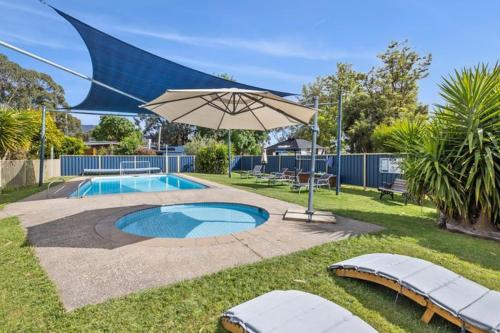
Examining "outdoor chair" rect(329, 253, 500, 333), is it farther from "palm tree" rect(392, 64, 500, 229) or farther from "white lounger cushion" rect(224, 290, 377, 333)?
"palm tree" rect(392, 64, 500, 229)

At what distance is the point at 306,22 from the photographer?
11.6m

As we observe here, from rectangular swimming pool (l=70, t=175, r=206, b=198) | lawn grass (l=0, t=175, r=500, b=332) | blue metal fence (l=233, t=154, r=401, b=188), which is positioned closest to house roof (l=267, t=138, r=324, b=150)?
blue metal fence (l=233, t=154, r=401, b=188)

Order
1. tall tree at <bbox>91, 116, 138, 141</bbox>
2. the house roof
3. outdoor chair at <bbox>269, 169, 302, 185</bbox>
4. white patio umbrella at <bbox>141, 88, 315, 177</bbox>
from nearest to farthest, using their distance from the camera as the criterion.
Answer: white patio umbrella at <bbox>141, 88, 315, 177</bbox> < the house roof < outdoor chair at <bbox>269, 169, 302, 185</bbox> < tall tree at <bbox>91, 116, 138, 141</bbox>

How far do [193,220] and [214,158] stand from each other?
12.6 meters

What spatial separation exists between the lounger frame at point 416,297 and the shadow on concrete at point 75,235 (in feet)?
10.5

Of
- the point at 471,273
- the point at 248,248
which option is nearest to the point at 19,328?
the point at 248,248

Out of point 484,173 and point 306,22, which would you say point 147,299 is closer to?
point 484,173

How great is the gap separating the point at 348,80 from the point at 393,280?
2659cm

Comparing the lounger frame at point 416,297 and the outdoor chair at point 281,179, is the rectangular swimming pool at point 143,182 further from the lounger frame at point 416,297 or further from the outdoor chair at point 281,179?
the lounger frame at point 416,297

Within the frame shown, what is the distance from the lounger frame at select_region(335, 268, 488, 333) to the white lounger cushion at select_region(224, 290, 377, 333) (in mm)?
744

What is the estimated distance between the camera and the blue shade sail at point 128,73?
6.34 meters

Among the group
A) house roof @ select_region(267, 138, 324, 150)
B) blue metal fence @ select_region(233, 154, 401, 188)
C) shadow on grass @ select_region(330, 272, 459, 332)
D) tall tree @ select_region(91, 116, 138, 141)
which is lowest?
shadow on grass @ select_region(330, 272, 459, 332)

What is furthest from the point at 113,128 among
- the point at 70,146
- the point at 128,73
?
the point at 128,73

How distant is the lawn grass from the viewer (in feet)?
6.95
